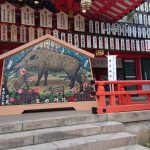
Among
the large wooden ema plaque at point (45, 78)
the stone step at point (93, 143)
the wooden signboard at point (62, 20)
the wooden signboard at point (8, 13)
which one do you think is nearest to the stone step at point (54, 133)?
the stone step at point (93, 143)

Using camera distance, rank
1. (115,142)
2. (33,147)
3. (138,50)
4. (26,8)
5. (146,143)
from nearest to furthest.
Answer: (33,147)
(115,142)
(146,143)
(26,8)
(138,50)

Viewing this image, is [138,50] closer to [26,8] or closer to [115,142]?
[26,8]

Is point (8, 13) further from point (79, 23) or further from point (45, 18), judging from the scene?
point (79, 23)

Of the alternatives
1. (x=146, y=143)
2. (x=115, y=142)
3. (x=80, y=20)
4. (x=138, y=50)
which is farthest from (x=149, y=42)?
(x=115, y=142)

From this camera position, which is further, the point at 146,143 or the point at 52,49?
the point at 52,49

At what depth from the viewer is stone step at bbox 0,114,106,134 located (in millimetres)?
5384

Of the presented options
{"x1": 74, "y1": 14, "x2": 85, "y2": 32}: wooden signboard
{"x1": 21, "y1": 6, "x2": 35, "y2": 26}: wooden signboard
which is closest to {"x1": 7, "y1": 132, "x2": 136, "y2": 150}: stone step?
{"x1": 21, "y1": 6, "x2": 35, "y2": 26}: wooden signboard

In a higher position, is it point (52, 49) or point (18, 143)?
point (52, 49)

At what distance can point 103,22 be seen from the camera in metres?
12.3

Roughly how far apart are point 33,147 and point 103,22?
8.63 metres

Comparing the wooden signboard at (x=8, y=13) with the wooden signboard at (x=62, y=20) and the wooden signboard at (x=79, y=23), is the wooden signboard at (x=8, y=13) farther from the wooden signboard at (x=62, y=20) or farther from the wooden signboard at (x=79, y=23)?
the wooden signboard at (x=79, y=23)

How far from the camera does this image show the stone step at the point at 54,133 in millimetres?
4902

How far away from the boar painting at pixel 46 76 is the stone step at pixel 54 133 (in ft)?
6.23

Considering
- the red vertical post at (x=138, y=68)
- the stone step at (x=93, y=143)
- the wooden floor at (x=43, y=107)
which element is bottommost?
the stone step at (x=93, y=143)
